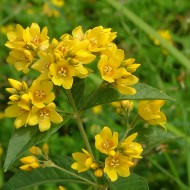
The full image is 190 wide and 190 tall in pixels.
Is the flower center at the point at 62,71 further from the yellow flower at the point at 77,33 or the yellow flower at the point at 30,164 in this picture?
the yellow flower at the point at 30,164

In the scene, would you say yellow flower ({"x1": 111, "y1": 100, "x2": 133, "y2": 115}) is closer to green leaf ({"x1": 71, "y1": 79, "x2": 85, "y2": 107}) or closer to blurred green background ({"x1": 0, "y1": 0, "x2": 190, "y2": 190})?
green leaf ({"x1": 71, "y1": 79, "x2": 85, "y2": 107})

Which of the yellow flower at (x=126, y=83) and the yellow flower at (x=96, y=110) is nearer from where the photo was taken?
the yellow flower at (x=126, y=83)

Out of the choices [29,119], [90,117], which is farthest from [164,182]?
[29,119]

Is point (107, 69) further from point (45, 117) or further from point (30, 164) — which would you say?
point (30, 164)

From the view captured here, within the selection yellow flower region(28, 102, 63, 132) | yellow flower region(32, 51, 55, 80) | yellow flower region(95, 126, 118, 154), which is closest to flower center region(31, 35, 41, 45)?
yellow flower region(32, 51, 55, 80)

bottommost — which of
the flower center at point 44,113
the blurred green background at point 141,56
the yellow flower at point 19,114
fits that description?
the blurred green background at point 141,56

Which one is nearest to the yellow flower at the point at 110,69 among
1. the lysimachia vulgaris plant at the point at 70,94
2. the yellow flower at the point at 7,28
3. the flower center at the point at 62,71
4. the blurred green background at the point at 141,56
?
the lysimachia vulgaris plant at the point at 70,94
